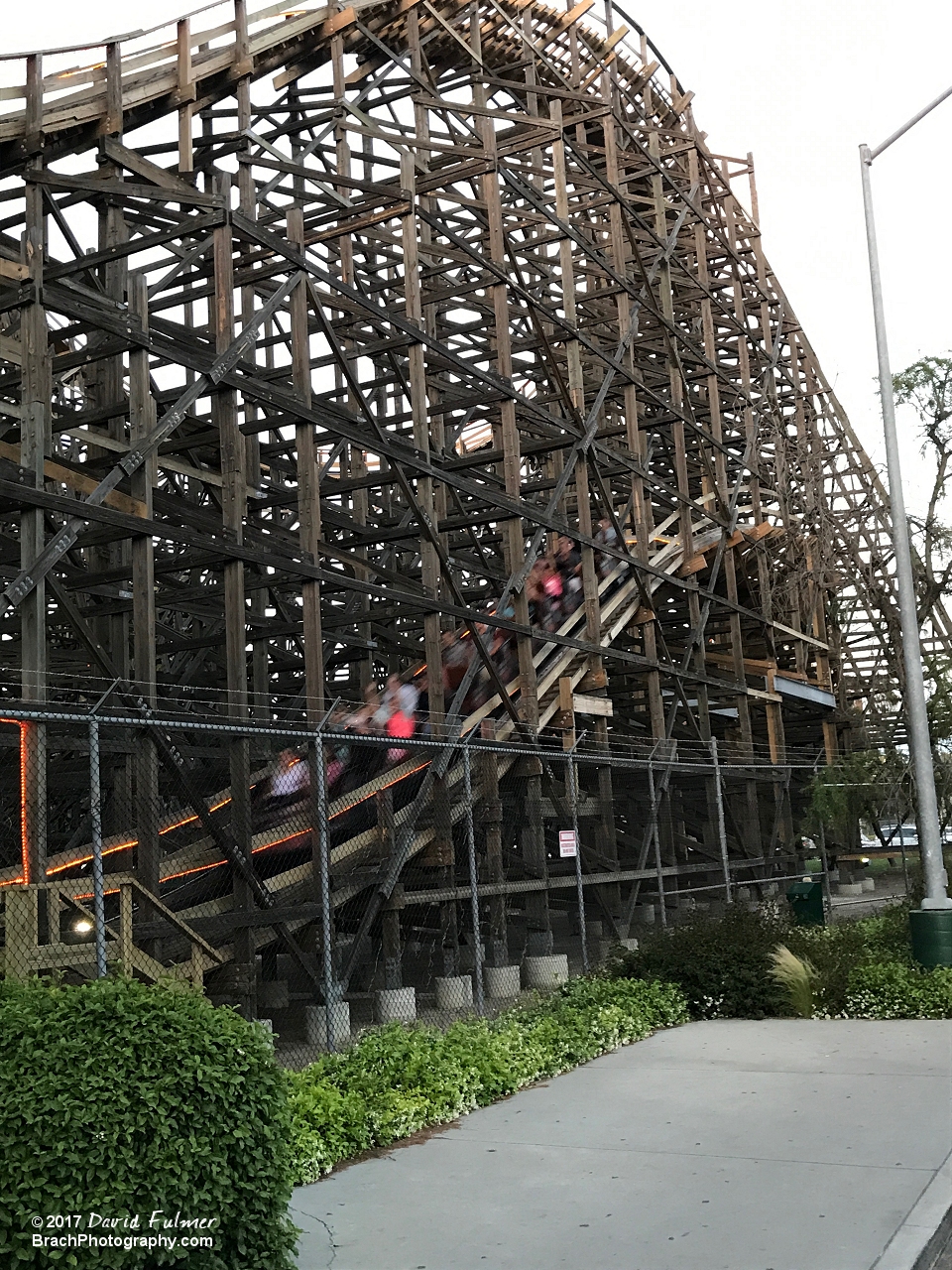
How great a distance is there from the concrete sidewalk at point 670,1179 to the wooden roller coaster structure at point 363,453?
3004 mm

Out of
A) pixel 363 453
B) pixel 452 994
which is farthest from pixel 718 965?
pixel 363 453

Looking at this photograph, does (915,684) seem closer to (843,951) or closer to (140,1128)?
(843,951)

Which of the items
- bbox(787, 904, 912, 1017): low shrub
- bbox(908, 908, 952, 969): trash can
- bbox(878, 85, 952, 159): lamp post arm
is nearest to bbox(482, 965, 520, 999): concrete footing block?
bbox(787, 904, 912, 1017): low shrub

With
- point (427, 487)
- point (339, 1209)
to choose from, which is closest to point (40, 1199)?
point (339, 1209)

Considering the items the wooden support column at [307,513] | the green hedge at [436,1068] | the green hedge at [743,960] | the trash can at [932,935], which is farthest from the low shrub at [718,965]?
the wooden support column at [307,513]

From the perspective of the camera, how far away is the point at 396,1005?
13180 millimetres

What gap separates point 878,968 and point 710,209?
27.4 meters

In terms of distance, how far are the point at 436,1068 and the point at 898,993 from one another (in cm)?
579

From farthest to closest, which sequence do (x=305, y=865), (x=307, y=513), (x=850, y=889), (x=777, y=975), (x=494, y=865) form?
(x=850, y=889) → (x=494, y=865) → (x=307, y=513) → (x=305, y=865) → (x=777, y=975)

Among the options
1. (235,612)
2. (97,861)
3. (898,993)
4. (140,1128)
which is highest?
(235,612)

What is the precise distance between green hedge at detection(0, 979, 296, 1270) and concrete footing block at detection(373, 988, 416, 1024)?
24.8ft

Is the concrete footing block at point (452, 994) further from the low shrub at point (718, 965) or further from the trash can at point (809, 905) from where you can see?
the trash can at point (809, 905)

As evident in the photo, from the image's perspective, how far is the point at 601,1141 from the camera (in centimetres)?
798

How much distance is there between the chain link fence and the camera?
32.1 ft
